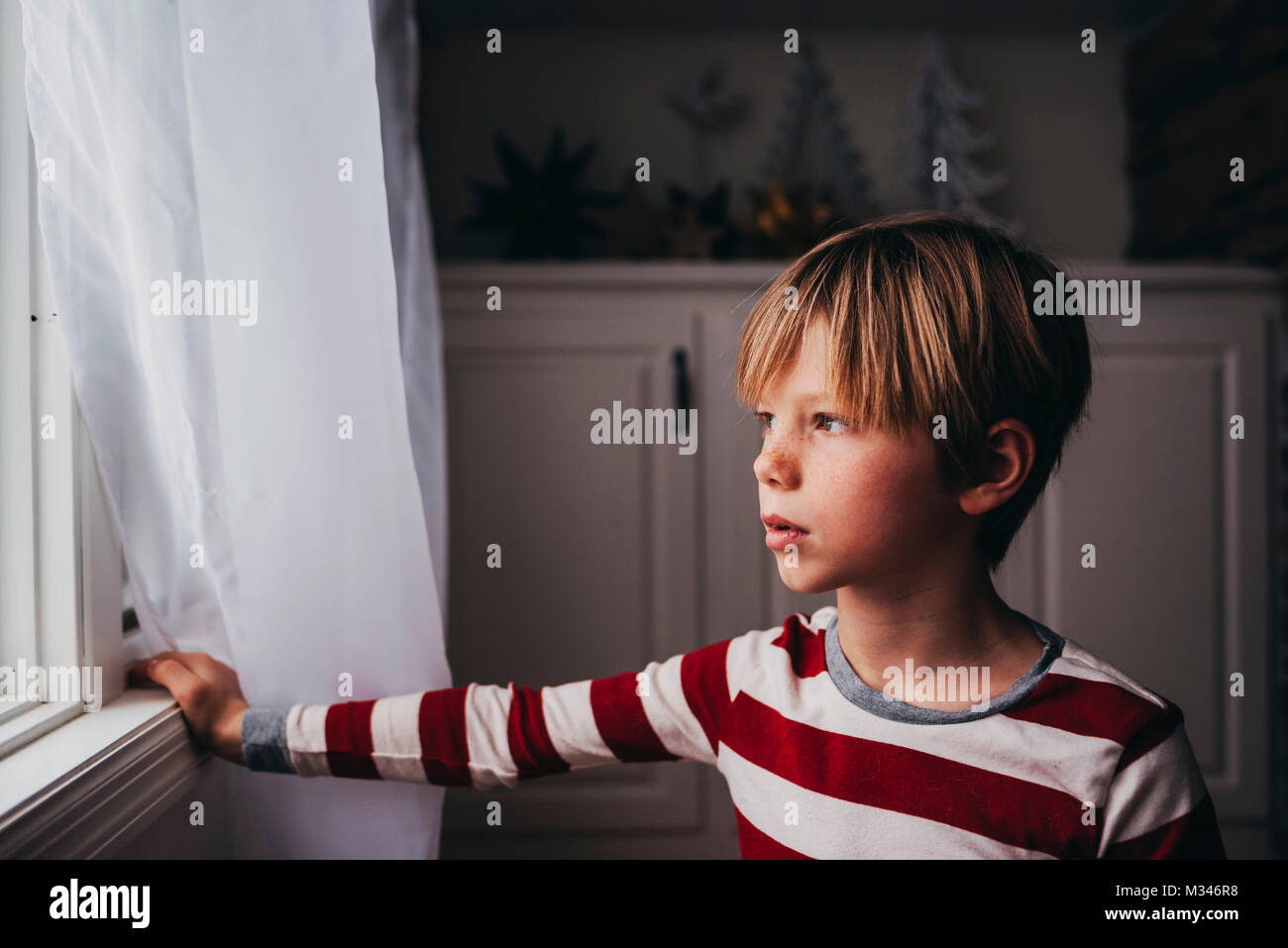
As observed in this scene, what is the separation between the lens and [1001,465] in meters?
0.54

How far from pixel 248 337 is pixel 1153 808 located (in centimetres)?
69

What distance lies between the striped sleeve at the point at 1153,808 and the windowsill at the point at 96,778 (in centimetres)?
63

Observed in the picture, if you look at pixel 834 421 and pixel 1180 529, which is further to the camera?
pixel 1180 529

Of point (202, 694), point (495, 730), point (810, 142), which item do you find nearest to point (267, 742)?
point (202, 694)

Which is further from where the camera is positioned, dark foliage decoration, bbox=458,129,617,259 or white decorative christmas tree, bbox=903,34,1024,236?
white decorative christmas tree, bbox=903,34,1024,236

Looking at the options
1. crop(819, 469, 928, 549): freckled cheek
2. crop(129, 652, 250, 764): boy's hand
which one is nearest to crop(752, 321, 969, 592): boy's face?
crop(819, 469, 928, 549): freckled cheek

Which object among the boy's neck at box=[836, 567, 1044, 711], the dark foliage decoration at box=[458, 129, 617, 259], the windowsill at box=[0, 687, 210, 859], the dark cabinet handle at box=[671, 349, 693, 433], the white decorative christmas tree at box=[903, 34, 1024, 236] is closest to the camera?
the windowsill at box=[0, 687, 210, 859]

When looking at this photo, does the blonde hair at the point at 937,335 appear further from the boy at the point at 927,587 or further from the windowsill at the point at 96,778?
the windowsill at the point at 96,778

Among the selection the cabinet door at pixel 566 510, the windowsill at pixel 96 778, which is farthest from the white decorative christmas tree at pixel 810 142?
the windowsill at pixel 96 778

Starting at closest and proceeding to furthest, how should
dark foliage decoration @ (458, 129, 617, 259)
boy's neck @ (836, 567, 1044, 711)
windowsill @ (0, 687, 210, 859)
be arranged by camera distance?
windowsill @ (0, 687, 210, 859) < boy's neck @ (836, 567, 1044, 711) < dark foliage decoration @ (458, 129, 617, 259)

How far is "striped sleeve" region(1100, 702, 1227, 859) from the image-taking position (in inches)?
19.3

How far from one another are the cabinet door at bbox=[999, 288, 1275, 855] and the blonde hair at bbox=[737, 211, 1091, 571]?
698 millimetres

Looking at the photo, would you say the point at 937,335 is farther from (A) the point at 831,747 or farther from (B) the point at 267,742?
(B) the point at 267,742

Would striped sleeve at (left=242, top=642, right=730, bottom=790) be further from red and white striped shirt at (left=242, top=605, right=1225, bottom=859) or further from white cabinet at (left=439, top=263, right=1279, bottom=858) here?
white cabinet at (left=439, top=263, right=1279, bottom=858)
